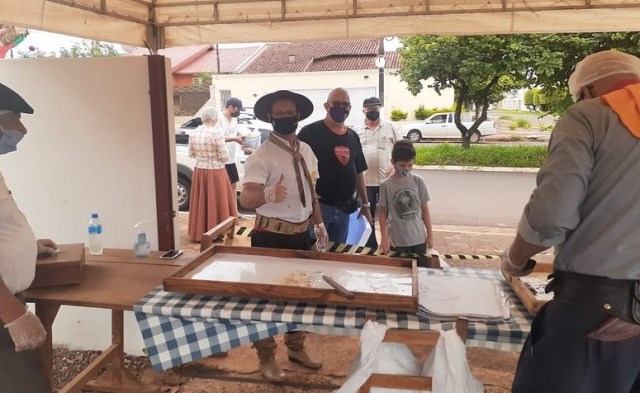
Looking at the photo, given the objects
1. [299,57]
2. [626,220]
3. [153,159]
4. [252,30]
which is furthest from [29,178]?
[299,57]

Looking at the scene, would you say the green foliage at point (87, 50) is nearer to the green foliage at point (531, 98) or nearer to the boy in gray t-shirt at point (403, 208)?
the green foliage at point (531, 98)

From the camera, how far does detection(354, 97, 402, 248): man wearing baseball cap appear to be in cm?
534

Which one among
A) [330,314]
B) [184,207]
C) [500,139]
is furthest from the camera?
[500,139]

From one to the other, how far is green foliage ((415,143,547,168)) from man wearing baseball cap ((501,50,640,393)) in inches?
499

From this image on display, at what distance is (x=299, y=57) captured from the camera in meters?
27.7

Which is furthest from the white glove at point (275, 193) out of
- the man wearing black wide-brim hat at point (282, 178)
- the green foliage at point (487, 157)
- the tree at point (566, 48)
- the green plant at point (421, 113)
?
the green plant at point (421, 113)

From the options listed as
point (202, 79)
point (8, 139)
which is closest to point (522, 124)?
point (202, 79)

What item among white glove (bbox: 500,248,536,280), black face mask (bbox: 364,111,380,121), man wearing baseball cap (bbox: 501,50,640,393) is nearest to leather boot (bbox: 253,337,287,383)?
white glove (bbox: 500,248,536,280)

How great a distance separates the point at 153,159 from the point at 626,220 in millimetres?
2583

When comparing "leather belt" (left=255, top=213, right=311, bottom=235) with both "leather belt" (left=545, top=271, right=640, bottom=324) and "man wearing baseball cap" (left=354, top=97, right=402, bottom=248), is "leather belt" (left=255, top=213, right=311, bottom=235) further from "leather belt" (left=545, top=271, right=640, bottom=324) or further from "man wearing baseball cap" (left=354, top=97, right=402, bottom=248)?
"man wearing baseball cap" (left=354, top=97, right=402, bottom=248)

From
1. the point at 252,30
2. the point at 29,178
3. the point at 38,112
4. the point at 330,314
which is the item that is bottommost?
the point at 330,314

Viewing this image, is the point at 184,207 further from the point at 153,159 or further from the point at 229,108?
the point at 153,159

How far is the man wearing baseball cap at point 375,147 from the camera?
5.34 m

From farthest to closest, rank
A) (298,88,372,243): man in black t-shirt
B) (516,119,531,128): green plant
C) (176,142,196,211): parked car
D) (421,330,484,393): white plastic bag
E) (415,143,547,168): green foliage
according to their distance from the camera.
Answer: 1. (516,119,531,128): green plant
2. (415,143,547,168): green foliage
3. (176,142,196,211): parked car
4. (298,88,372,243): man in black t-shirt
5. (421,330,484,393): white plastic bag
